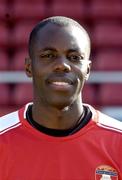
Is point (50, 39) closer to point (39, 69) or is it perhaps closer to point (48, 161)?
point (39, 69)

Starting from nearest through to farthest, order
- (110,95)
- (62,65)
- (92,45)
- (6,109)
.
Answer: (62,65) → (6,109) → (110,95) → (92,45)

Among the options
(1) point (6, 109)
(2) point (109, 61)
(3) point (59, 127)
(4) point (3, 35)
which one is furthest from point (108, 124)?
(4) point (3, 35)

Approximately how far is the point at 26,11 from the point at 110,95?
78cm

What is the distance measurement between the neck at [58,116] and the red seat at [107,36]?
225cm

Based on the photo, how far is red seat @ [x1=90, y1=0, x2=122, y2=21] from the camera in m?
4.36

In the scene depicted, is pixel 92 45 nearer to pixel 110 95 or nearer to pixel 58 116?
pixel 110 95

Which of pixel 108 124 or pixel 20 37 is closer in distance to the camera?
pixel 108 124

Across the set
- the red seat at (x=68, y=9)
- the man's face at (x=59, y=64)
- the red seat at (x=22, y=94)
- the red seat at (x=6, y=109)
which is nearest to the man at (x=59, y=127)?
the man's face at (x=59, y=64)

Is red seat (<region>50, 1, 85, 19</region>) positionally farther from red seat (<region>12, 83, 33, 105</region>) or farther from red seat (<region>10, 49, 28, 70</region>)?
red seat (<region>12, 83, 33, 105</region>)

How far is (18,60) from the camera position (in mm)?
4254

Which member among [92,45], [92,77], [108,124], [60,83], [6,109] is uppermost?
[60,83]

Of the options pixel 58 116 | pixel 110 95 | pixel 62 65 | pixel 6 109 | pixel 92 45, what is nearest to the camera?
pixel 62 65

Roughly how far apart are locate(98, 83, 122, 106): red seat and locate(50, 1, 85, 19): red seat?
502 millimetres

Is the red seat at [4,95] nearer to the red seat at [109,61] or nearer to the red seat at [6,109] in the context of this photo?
the red seat at [6,109]
